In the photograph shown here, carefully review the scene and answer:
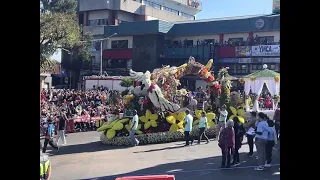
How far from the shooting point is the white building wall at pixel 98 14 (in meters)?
45.2

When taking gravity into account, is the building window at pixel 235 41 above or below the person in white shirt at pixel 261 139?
above

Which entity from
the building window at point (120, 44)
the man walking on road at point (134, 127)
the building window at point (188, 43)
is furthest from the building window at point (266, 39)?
the man walking on road at point (134, 127)

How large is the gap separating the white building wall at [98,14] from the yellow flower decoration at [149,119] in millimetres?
31921

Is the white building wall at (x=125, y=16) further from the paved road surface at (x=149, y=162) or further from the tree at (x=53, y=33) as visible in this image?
the paved road surface at (x=149, y=162)

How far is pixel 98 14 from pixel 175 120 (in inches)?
1303

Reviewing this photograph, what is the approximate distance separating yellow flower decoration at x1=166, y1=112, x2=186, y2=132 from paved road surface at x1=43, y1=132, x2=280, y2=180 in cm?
69

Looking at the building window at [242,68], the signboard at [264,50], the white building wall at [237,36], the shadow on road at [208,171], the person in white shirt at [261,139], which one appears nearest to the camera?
the shadow on road at [208,171]

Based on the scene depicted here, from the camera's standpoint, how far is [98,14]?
46000 mm

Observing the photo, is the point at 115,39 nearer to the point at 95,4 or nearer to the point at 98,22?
the point at 98,22

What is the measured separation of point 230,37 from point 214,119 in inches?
859

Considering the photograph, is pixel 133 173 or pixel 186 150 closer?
pixel 133 173
